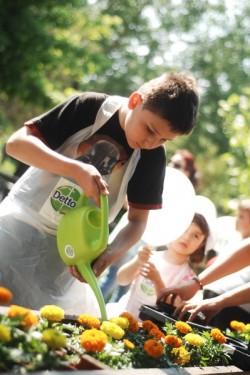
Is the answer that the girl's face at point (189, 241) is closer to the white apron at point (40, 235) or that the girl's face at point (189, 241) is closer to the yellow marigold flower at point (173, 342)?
the white apron at point (40, 235)

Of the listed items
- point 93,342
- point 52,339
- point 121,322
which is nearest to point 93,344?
point 93,342

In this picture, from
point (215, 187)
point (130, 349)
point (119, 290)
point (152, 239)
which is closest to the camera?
point (130, 349)

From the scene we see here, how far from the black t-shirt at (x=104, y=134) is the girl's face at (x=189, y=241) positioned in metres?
1.23

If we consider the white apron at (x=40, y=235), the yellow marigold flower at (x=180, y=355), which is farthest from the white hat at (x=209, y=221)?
the yellow marigold flower at (x=180, y=355)

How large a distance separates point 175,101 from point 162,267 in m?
1.72

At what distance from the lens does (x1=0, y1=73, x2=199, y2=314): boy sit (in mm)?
1896

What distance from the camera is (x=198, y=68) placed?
954 inches

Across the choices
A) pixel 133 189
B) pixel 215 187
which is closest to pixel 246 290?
pixel 133 189

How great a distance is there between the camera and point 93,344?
137 cm

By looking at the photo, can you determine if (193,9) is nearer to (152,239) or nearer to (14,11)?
(14,11)

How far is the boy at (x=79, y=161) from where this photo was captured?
1896 mm

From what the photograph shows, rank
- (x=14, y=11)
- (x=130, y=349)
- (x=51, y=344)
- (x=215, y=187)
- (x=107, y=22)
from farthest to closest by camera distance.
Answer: (x=215, y=187)
(x=107, y=22)
(x=14, y=11)
(x=130, y=349)
(x=51, y=344)

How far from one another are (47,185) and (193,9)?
23096mm

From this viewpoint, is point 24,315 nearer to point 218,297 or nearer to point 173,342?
point 173,342
